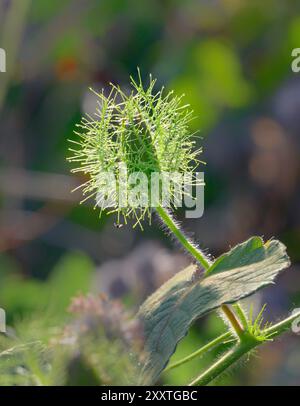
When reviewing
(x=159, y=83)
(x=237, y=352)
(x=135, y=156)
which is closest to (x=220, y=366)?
(x=237, y=352)

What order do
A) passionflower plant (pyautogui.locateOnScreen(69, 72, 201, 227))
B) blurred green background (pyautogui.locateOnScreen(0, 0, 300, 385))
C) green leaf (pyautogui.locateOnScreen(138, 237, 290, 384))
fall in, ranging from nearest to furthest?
green leaf (pyautogui.locateOnScreen(138, 237, 290, 384))
passionflower plant (pyautogui.locateOnScreen(69, 72, 201, 227))
blurred green background (pyautogui.locateOnScreen(0, 0, 300, 385))

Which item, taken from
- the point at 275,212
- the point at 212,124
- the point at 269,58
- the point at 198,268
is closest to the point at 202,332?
the point at 275,212

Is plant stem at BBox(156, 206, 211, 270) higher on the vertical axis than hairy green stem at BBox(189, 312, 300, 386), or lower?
higher

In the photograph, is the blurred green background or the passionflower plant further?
the blurred green background

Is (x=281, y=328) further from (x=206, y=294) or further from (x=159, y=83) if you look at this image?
(x=159, y=83)

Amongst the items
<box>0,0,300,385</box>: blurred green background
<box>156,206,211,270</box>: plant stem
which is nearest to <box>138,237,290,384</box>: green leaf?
<box>156,206,211,270</box>: plant stem

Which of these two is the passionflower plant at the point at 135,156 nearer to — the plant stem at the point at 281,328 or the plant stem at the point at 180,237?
the plant stem at the point at 180,237

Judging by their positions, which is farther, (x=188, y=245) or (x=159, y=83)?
(x=159, y=83)

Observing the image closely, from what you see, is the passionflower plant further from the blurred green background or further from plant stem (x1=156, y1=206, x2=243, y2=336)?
the blurred green background
